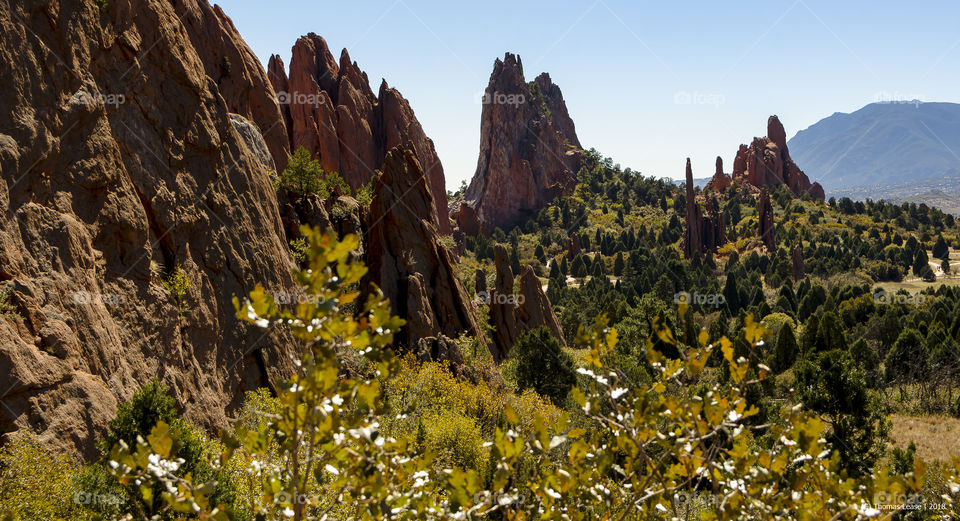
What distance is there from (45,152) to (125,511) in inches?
432

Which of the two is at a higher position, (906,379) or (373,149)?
(373,149)

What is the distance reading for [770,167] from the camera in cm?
17588

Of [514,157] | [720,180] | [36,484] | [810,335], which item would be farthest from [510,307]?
[720,180]

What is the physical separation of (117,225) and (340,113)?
7742 cm

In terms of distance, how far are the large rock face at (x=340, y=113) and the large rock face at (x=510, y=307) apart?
106ft

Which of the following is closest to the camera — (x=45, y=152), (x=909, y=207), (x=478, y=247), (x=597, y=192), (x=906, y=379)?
(x=45, y=152)

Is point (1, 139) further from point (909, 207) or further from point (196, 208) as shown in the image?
point (909, 207)

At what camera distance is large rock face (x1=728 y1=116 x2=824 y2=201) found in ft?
573

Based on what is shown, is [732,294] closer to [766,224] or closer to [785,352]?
[785,352]

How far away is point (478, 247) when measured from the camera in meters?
127

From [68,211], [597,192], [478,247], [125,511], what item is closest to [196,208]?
[68,211]

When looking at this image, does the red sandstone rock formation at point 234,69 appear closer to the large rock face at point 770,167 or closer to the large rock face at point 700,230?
the large rock face at point 700,230

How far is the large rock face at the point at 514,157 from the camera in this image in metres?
170

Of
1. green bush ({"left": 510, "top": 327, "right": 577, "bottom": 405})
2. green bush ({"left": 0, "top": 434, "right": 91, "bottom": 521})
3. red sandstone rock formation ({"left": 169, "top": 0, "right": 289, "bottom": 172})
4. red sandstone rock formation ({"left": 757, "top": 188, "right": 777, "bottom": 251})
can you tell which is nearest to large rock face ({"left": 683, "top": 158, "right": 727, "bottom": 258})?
red sandstone rock formation ({"left": 757, "top": 188, "right": 777, "bottom": 251})
